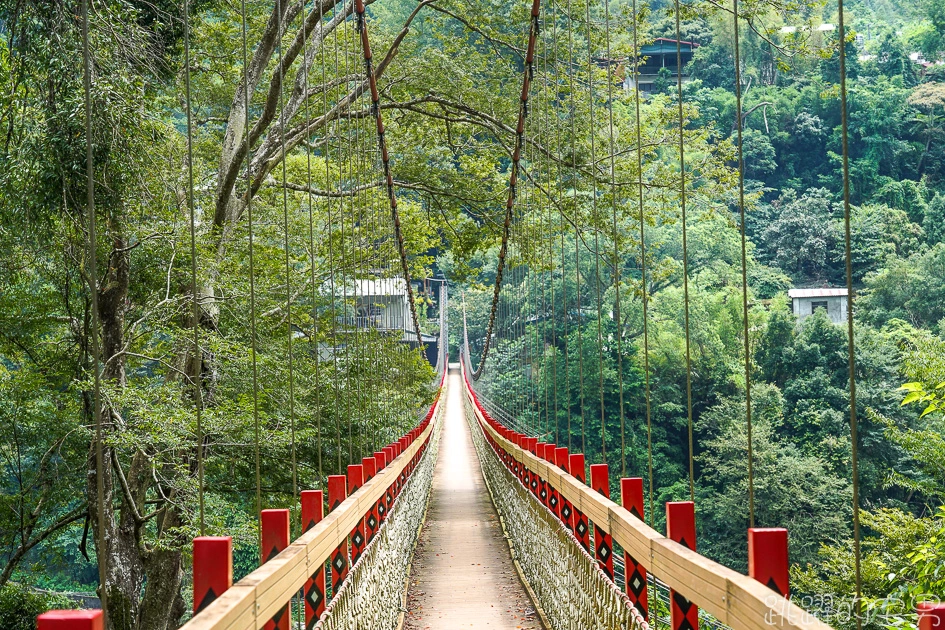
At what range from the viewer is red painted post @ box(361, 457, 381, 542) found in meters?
3.70

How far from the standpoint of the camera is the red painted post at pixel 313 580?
7.68 ft

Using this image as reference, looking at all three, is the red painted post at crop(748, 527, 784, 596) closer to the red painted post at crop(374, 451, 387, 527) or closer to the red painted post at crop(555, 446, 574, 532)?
the red painted post at crop(555, 446, 574, 532)

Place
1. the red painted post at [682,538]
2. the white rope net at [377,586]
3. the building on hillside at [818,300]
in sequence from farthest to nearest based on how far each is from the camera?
the building on hillside at [818,300], the white rope net at [377,586], the red painted post at [682,538]

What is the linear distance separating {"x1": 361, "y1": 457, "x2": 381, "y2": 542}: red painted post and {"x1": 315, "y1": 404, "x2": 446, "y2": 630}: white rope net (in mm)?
41

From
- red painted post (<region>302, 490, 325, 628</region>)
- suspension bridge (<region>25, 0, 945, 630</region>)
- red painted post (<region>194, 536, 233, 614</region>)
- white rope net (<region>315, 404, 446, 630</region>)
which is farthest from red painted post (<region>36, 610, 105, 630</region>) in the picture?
red painted post (<region>302, 490, 325, 628</region>)

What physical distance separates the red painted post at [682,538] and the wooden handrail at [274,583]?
0.78 m

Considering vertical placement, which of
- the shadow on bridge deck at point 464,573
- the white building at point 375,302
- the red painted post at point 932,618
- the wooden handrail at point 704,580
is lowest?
the shadow on bridge deck at point 464,573

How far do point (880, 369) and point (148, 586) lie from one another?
19.7 meters

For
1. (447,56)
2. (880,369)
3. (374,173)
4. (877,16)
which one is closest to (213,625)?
(447,56)

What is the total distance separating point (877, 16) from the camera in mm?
37781

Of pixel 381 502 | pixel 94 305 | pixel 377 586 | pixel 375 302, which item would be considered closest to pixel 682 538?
pixel 94 305

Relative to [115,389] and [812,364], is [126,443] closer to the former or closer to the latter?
[115,389]

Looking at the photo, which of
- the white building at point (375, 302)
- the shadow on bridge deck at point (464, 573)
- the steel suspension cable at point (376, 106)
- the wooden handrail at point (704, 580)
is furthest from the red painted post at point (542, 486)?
the steel suspension cable at point (376, 106)

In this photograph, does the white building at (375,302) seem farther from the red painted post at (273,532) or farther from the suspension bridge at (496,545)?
the red painted post at (273,532)
